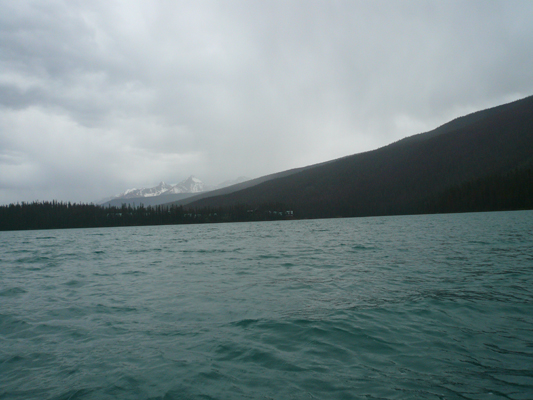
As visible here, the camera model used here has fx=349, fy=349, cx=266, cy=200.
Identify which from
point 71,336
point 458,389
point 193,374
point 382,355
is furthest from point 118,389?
point 458,389

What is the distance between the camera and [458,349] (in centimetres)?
Answer: 938

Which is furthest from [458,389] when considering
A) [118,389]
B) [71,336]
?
[71,336]

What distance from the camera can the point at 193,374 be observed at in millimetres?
8641

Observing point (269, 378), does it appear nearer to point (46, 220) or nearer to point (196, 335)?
point (196, 335)

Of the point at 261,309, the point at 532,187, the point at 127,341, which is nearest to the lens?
the point at 127,341

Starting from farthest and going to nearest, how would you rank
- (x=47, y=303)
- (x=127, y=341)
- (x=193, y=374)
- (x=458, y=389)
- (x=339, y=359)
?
(x=47, y=303) → (x=127, y=341) → (x=339, y=359) → (x=193, y=374) → (x=458, y=389)

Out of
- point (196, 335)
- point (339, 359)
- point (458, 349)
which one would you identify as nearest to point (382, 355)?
point (339, 359)

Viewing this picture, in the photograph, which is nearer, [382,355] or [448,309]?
[382,355]

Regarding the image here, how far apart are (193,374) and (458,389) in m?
5.98

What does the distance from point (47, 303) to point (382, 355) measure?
51.3 ft

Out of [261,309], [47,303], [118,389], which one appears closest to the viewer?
[118,389]

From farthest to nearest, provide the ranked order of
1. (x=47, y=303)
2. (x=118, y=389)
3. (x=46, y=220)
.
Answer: (x=46, y=220) < (x=47, y=303) < (x=118, y=389)

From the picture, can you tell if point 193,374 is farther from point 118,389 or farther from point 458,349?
point 458,349

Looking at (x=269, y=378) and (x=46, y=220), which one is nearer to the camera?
(x=269, y=378)
